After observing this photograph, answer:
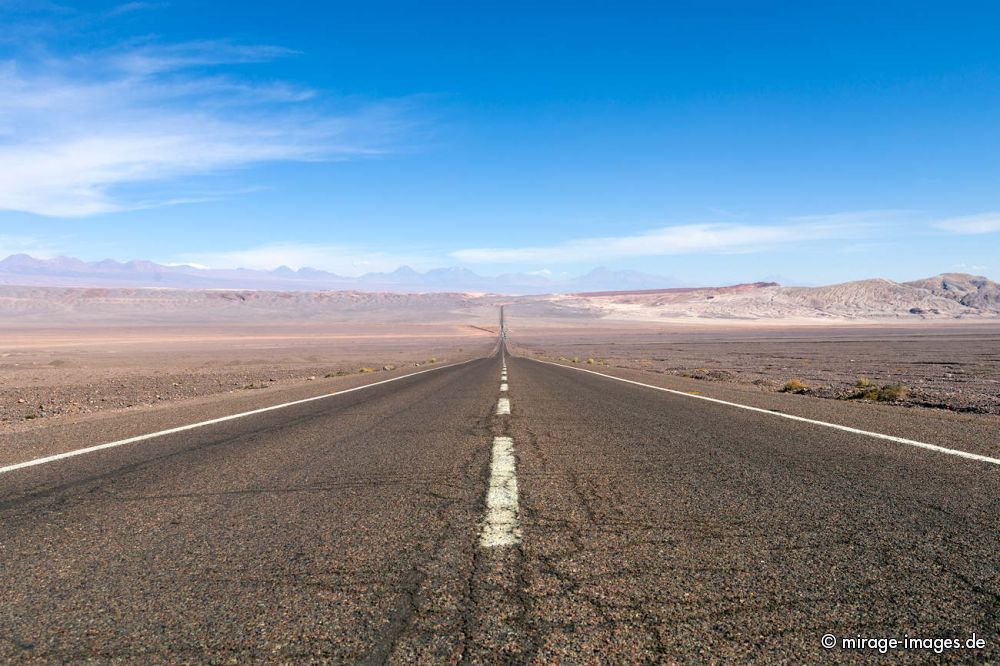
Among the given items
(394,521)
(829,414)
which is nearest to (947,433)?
(829,414)

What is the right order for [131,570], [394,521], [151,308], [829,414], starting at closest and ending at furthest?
[131,570]
[394,521]
[829,414]
[151,308]

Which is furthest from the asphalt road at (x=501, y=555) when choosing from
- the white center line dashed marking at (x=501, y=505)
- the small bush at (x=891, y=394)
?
the small bush at (x=891, y=394)

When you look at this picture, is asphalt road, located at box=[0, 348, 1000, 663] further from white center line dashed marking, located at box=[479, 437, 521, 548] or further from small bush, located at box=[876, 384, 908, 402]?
small bush, located at box=[876, 384, 908, 402]

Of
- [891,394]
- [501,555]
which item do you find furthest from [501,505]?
[891,394]

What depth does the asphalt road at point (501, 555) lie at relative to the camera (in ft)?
7.50

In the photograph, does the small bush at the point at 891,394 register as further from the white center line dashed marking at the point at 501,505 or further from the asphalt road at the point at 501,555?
the white center line dashed marking at the point at 501,505

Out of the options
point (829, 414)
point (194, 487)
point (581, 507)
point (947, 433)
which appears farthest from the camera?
point (829, 414)

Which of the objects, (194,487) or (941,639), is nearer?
(941,639)

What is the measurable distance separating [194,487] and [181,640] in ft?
8.93

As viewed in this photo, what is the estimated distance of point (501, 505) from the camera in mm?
4020

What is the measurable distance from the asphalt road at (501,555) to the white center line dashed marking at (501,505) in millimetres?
30

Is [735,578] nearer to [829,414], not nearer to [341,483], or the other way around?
[341,483]

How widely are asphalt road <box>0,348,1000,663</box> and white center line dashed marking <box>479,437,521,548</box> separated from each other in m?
0.03

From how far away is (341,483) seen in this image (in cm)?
481
